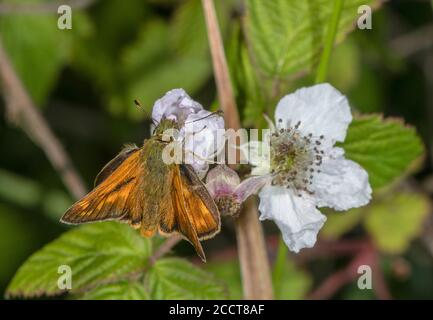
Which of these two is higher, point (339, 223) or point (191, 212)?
point (339, 223)

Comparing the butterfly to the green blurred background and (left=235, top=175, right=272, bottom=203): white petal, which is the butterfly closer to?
(left=235, top=175, right=272, bottom=203): white petal

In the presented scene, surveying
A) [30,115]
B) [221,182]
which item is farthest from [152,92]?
[221,182]

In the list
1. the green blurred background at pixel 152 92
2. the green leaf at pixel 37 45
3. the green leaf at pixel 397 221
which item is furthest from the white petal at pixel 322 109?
the green leaf at pixel 37 45

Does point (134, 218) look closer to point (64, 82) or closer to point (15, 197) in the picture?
point (15, 197)

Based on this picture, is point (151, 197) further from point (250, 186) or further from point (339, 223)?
point (339, 223)

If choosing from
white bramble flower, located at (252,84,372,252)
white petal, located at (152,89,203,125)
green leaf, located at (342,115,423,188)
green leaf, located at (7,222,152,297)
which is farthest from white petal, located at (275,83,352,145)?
green leaf, located at (7,222,152,297)

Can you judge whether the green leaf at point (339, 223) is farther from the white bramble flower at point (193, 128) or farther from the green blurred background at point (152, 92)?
the white bramble flower at point (193, 128)

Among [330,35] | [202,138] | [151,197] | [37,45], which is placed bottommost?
[151,197]
